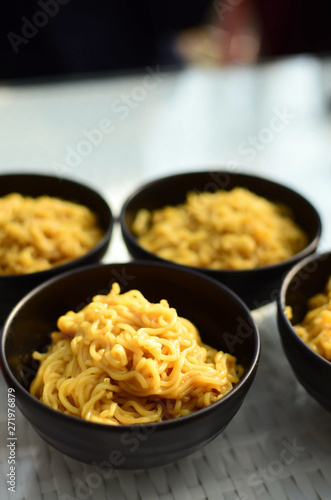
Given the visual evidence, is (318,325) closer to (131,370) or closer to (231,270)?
(231,270)

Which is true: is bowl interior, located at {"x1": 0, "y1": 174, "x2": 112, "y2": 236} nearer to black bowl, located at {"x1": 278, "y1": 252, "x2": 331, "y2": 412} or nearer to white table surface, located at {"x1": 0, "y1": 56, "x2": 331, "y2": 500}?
white table surface, located at {"x1": 0, "y1": 56, "x2": 331, "y2": 500}

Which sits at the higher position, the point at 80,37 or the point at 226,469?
the point at 80,37

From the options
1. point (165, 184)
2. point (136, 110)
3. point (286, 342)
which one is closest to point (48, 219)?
point (165, 184)

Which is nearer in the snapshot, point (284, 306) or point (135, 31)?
point (284, 306)

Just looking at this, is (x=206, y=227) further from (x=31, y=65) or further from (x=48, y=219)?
(x=31, y=65)


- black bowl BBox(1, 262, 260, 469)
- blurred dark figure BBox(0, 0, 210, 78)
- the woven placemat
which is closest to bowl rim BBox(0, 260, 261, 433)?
black bowl BBox(1, 262, 260, 469)

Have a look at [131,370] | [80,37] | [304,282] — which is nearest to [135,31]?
[80,37]
